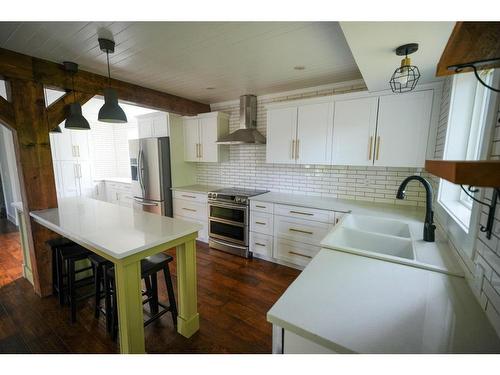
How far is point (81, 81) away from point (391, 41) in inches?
115

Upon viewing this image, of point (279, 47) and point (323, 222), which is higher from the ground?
point (279, 47)

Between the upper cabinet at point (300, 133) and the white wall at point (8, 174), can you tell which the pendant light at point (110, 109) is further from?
the white wall at point (8, 174)

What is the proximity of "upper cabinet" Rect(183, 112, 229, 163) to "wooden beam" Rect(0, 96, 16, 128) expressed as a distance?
2317 millimetres

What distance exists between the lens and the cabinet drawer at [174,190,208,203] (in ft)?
12.1

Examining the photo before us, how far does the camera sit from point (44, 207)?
7.66 feet

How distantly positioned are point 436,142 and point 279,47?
5.71 ft

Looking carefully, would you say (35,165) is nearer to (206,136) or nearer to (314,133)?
(206,136)

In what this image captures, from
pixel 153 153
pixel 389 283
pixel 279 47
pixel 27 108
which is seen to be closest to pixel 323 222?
pixel 389 283

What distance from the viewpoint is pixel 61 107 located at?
2375 mm

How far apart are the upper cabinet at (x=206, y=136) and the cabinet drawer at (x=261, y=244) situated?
149 centimetres

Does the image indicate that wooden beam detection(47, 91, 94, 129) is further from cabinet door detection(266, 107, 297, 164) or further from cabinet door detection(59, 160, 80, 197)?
cabinet door detection(59, 160, 80, 197)

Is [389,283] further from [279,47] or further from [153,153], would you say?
[153,153]

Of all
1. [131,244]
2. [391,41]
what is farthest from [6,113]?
[391,41]
